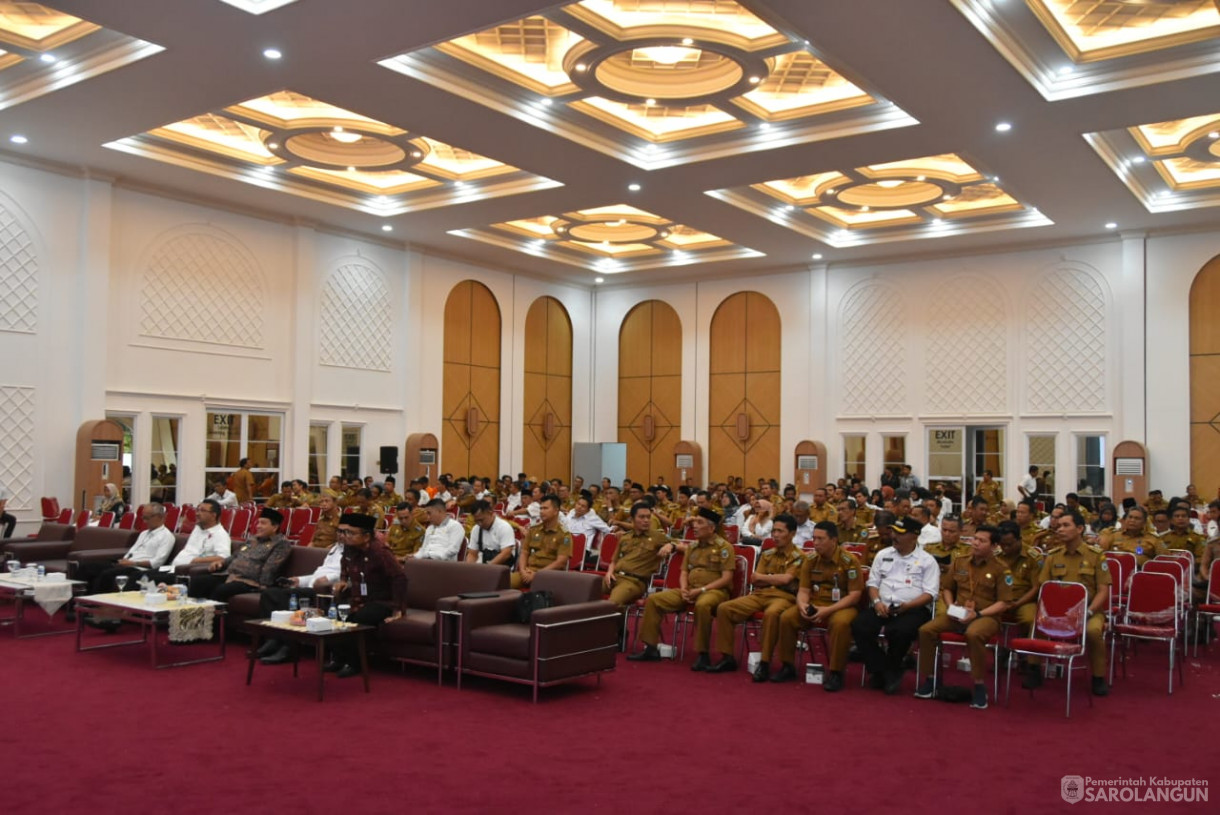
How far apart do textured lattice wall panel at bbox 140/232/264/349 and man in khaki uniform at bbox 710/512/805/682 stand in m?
11.4

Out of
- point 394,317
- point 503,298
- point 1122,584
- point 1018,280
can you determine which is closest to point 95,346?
point 394,317

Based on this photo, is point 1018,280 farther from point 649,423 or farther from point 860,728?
point 860,728

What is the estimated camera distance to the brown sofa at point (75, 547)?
34.4ft

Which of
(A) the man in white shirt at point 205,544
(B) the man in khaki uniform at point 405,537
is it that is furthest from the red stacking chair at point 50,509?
(B) the man in khaki uniform at point 405,537

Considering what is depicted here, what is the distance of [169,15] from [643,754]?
8030 mm

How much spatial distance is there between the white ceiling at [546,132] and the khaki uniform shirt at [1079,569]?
474 centimetres

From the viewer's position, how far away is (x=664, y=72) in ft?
38.7

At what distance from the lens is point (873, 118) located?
12484 millimetres

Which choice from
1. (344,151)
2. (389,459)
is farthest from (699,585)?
(389,459)

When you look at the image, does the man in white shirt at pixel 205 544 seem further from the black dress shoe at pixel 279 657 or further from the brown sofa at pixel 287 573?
the black dress shoe at pixel 279 657

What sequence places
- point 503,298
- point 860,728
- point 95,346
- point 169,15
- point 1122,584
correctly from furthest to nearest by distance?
point 503,298
point 95,346
point 169,15
point 1122,584
point 860,728

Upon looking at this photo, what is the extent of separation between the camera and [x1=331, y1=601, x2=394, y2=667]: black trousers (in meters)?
7.64

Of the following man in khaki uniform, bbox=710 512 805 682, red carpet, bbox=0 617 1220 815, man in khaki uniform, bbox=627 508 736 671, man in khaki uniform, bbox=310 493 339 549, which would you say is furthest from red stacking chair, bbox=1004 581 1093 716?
man in khaki uniform, bbox=310 493 339 549

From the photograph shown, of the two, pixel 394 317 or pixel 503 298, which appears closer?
pixel 394 317
